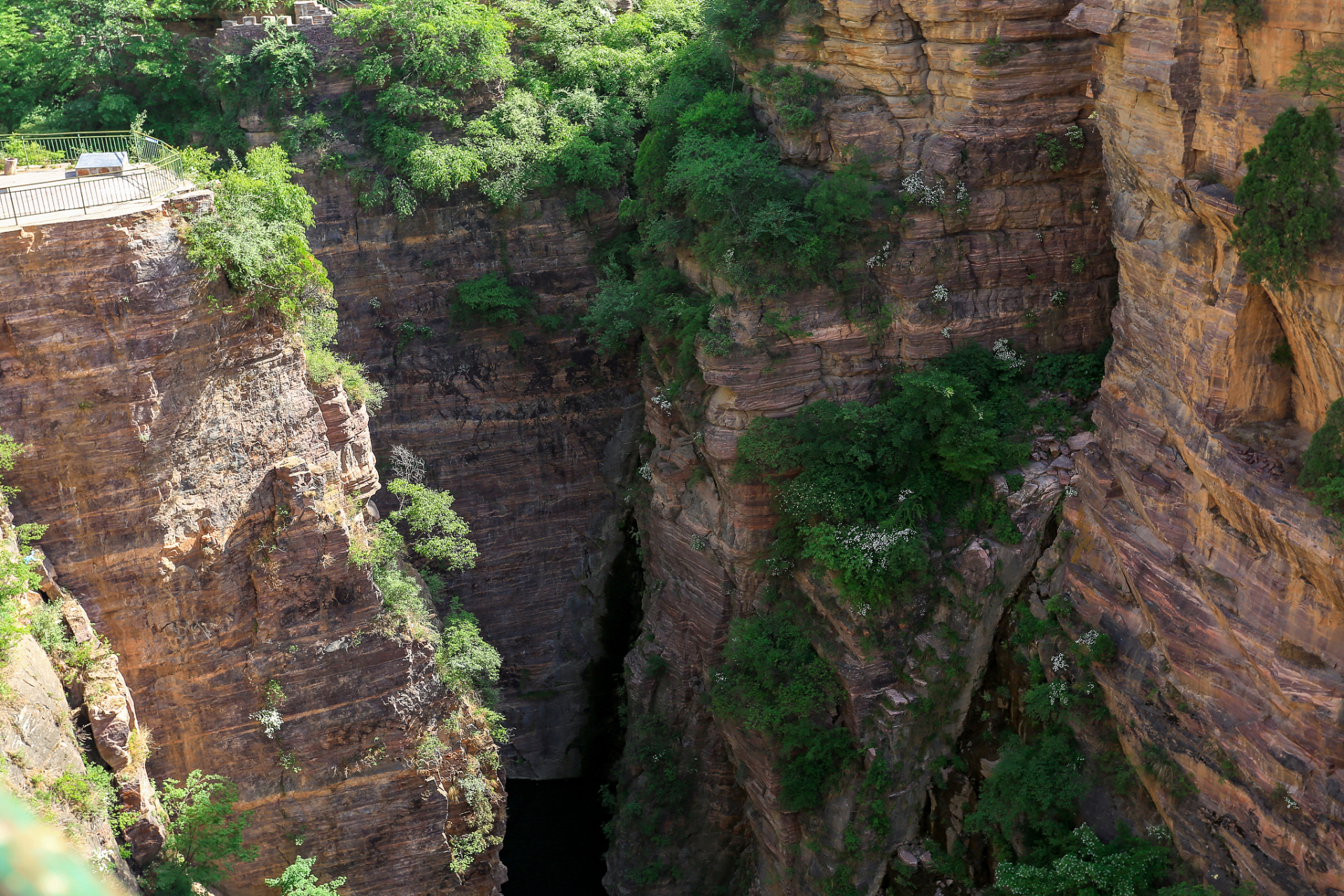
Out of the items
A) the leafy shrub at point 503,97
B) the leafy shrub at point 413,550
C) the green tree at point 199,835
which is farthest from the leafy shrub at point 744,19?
the green tree at point 199,835

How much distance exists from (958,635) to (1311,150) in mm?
10925

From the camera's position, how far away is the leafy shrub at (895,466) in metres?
21.7

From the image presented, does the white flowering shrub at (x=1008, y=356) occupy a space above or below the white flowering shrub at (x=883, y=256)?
below

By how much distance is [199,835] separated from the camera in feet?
63.0

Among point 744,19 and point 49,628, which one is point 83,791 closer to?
point 49,628

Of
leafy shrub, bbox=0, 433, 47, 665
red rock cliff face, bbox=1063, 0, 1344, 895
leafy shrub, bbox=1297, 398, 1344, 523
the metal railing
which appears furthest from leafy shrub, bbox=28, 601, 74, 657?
leafy shrub, bbox=1297, 398, 1344, 523

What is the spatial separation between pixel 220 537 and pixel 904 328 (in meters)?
14.1

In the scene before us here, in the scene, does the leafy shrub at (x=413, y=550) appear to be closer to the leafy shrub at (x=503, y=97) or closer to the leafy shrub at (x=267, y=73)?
the leafy shrub at (x=503, y=97)

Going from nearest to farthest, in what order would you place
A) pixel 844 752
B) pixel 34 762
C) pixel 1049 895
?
pixel 34 762 → pixel 1049 895 → pixel 844 752

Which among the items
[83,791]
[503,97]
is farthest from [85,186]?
[503,97]

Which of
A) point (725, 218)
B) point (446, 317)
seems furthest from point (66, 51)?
point (725, 218)

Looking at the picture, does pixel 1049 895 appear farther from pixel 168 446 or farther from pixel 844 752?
pixel 168 446

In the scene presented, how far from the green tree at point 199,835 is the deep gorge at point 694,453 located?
19 cm

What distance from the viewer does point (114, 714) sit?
17.9 meters
